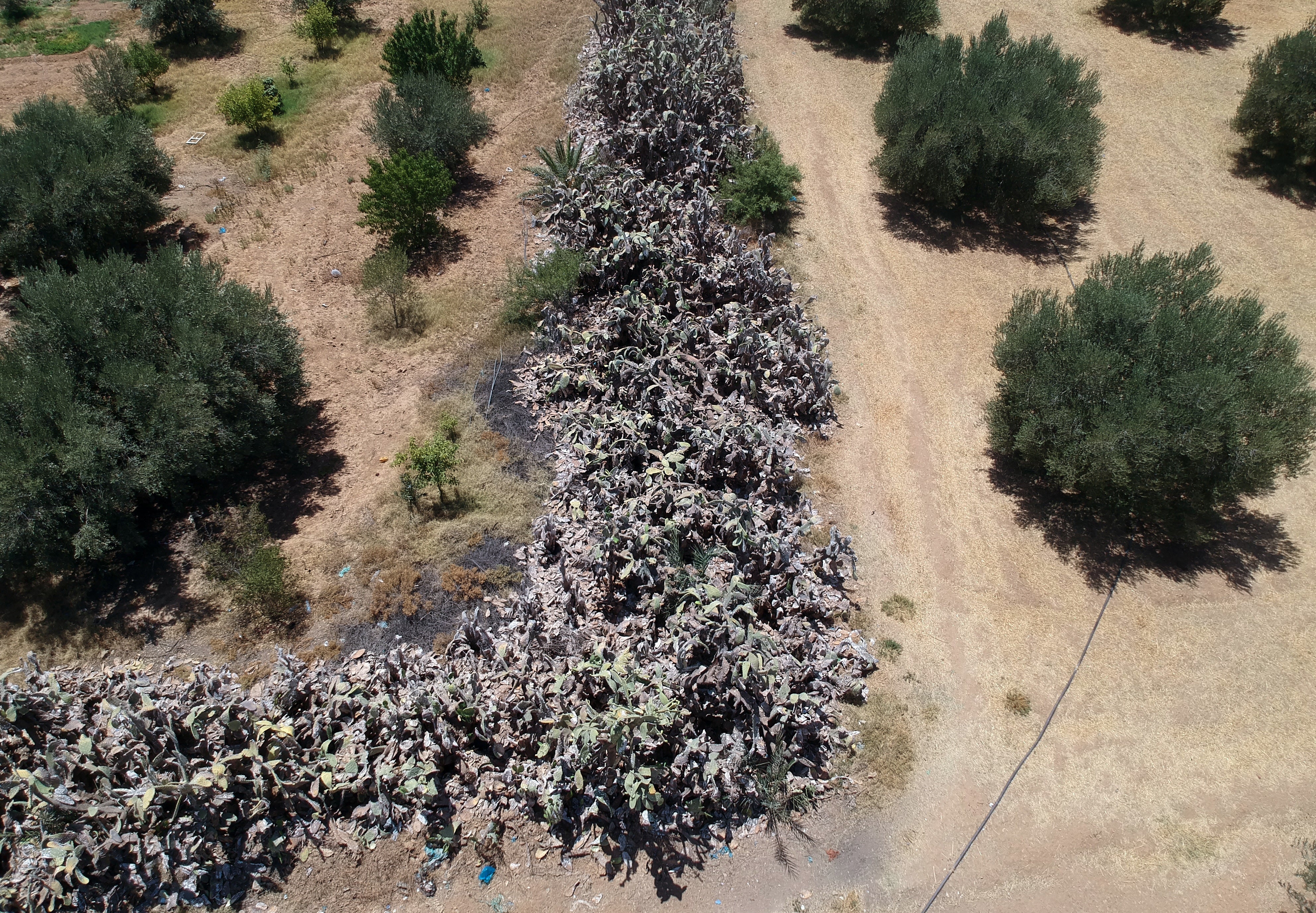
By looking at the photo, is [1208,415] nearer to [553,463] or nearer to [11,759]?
[553,463]

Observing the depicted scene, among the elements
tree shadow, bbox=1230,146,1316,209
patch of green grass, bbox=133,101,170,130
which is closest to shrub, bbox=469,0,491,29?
patch of green grass, bbox=133,101,170,130

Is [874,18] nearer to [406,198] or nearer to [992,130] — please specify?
[992,130]

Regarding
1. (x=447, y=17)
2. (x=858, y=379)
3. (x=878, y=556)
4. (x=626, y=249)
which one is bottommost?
(x=878, y=556)

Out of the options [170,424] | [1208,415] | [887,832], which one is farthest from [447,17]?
[887,832]

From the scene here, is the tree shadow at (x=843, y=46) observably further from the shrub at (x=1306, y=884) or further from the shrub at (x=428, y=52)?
the shrub at (x=1306, y=884)

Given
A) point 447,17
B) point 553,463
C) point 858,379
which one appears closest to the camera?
point 553,463
